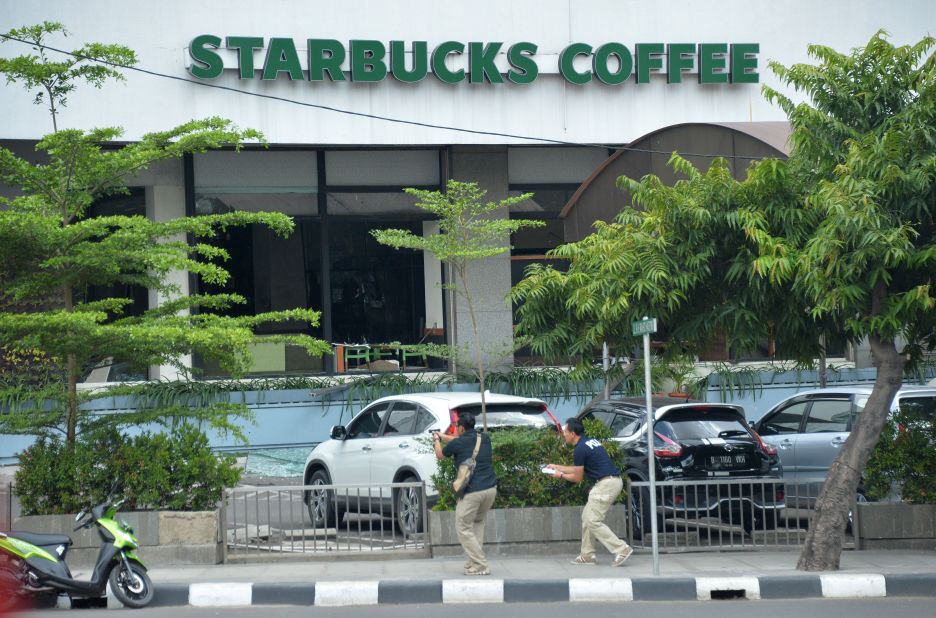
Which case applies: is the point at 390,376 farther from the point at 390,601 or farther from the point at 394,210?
the point at 390,601

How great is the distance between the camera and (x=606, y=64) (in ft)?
72.9

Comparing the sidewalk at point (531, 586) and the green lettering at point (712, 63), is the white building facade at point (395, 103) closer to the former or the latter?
the green lettering at point (712, 63)

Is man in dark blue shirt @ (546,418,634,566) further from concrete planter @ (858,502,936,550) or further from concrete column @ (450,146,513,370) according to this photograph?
concrete column @ (450,146,513,370)

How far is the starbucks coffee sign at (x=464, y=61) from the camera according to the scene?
20.8 metres

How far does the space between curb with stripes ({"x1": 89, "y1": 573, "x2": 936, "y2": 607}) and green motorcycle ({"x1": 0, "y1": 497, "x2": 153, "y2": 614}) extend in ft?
1.32

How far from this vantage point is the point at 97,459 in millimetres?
11281

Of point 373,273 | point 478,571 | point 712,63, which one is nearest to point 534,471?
point 478,571

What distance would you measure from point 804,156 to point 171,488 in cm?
730

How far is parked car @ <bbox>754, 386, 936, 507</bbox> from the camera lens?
13344 mm

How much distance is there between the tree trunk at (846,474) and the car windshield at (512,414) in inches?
133

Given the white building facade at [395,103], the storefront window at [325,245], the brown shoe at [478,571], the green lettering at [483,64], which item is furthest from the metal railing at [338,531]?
the green lettering at [483,64]

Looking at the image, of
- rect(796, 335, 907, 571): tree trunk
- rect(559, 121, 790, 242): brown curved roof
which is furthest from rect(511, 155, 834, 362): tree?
rect(559, 121, 790, 242): brown curved roof

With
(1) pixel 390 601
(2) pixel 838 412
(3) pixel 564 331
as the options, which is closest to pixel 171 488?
(1) pixel 390 601

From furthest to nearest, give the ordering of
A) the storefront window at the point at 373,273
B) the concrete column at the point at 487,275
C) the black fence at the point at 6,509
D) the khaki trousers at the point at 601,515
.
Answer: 1. the storefront window at the point at 373,273
2. the concrete column at the point at 487,275
3. the black fence at the point at 6,509
4. the khaki trousers at the point at 601,515
